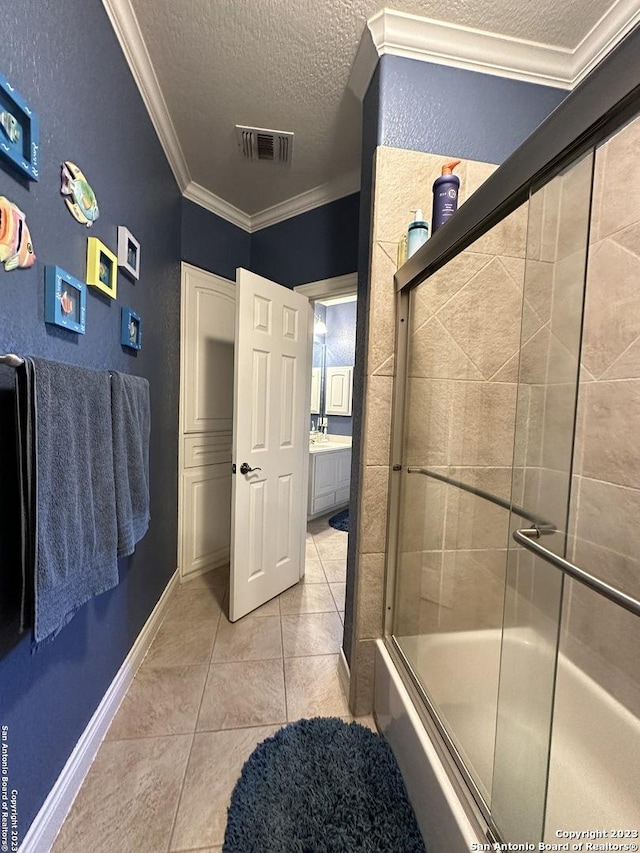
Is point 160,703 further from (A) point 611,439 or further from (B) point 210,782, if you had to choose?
(A) point 611,439

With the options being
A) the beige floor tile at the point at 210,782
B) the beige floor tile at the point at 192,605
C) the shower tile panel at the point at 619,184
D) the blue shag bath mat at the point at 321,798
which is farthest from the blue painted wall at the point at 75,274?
the shower tile panel at the point at 619,184

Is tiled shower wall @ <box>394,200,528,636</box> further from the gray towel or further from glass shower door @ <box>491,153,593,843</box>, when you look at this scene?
the gray towel

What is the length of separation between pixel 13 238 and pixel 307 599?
217cm

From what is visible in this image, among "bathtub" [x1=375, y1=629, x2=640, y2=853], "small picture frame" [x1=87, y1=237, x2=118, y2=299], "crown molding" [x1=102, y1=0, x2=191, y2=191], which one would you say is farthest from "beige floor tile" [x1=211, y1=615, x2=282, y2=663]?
"crown molding" [x1=102, y1=0, x2=191, y2=191]

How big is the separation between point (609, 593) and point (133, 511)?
1353mm

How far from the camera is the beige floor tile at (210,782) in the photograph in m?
0.94

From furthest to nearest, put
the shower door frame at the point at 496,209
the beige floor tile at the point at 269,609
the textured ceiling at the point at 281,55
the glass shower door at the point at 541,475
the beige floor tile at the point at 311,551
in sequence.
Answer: the beige floor tile at the point at 311,551, the beige floor tile at the point at 269,609, the textured ceiling at the point at 281,55, the glass shower door at the point at 541,475, the shower door frame at the point at 496,209

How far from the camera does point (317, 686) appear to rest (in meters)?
1.46

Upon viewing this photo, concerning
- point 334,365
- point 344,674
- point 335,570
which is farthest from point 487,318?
point 334,365

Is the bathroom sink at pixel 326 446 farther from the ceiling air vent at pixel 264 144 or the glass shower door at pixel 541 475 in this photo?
the glass shower door at pixel 541 475

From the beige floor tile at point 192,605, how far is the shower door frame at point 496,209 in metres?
1.17

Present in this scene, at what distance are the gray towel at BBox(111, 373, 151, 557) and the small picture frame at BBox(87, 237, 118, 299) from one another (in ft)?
1.02

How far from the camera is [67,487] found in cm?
83

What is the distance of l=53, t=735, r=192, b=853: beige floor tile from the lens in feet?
3.04
